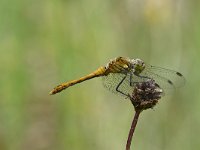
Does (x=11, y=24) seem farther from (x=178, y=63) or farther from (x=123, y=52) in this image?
(x=178, y=63)

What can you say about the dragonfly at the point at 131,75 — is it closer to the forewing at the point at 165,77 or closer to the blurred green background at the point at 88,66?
the forewing at the point at 165,77

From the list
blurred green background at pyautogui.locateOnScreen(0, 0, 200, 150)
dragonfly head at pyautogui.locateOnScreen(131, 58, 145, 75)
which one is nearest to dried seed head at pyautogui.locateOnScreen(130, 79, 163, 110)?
dragonfly head at pyautogui.locateOnScreen(131, 58, 145, 75)

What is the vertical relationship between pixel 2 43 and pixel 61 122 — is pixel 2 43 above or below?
above

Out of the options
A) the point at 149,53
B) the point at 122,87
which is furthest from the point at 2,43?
the point at 122,87

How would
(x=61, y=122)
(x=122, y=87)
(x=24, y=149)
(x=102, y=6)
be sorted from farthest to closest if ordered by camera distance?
1. (x=102, y=6)
2. (x=61, y=122)
3. (x=24, y=149)
4. (x=122, y=87)

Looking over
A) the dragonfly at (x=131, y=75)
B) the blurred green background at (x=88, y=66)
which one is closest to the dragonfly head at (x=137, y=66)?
the dragonfly at (x=131, y=75)

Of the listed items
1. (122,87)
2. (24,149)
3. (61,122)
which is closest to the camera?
(122,87)

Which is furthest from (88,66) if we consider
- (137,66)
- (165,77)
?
(165,77)

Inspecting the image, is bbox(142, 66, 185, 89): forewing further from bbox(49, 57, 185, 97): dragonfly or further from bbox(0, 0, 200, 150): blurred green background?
bbox(0, 0, 200, 150): blurred green background
